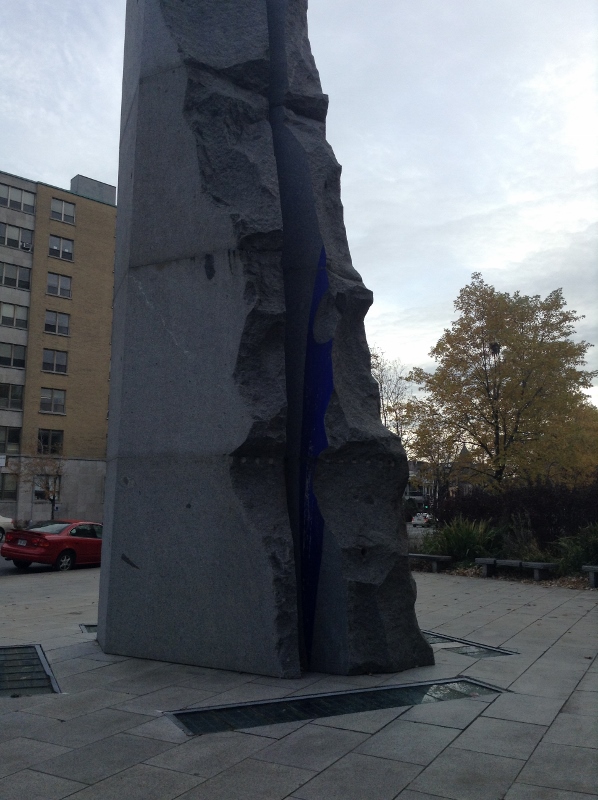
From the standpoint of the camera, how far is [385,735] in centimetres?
466

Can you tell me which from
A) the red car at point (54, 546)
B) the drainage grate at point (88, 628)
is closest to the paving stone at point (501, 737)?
the drainage grate at point (88, 628)

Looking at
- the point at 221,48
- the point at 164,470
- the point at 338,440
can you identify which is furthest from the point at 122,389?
the point at 221,48

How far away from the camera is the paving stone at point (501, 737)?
436cm

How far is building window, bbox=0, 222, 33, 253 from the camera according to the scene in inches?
1864

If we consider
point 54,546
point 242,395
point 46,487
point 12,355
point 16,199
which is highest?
point 16,199

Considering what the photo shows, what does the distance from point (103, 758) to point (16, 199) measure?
4970cm

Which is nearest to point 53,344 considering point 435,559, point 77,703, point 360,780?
point 435,559

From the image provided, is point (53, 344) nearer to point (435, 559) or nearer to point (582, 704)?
point (435, 559)

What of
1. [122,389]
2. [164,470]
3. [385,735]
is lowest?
[385,735]

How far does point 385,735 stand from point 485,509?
47.8 feet

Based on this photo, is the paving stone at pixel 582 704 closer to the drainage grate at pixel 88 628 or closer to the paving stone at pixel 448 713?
the paving stone at pixel 448 713

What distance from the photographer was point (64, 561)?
62.7 feet

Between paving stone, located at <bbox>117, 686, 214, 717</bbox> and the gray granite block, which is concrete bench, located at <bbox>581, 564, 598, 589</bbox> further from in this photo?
paving stone, located at <bbox>117, 686, 214, 717</bbox>

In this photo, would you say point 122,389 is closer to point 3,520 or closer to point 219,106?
point 219,106
